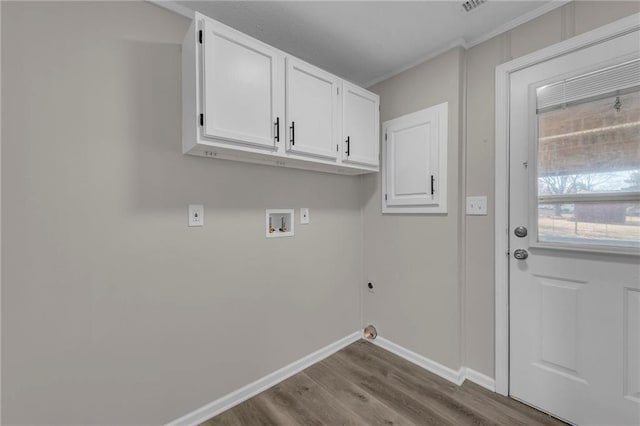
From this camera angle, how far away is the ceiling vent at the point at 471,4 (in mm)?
1575

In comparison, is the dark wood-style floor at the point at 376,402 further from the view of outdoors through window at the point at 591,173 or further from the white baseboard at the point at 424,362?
the view of outdoors through window at the point at 591,173

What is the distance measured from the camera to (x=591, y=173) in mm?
1495

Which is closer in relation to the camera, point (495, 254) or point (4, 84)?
point (4, 84)

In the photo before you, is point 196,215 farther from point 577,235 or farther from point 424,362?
point 577,235

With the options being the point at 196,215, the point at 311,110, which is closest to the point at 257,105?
the point at 311,110

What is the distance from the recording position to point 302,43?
1958 millimetres

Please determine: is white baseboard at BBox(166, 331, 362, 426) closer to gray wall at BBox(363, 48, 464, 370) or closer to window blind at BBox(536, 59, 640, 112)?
gray wall at BBox(363, 48, 464, 370)

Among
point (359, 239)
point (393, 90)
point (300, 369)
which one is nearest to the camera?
point (300, 369)

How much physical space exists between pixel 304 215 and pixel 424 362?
5.05ft

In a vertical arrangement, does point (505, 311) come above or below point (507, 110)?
below

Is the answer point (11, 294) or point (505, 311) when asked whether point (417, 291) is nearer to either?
point (505, 311)

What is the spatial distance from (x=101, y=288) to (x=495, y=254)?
2379 millimetres

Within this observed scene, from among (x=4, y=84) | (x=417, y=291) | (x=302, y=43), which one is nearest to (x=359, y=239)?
(x=417, y=291)

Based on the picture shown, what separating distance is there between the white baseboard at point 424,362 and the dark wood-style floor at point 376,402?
1.7 inches
